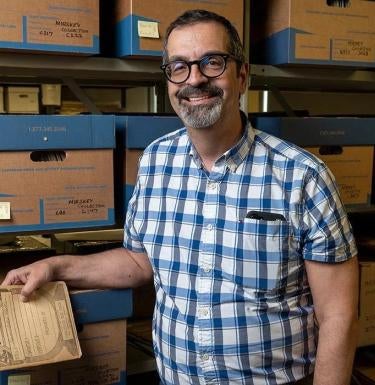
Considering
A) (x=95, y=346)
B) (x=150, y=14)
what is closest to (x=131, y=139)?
Result: (x=150, y=14)

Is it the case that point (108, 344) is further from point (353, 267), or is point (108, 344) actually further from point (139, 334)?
point (353, 267)

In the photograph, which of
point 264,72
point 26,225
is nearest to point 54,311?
point 26,225

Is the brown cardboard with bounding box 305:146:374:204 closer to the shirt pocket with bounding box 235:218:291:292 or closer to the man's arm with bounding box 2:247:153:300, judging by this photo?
the shirt pocket with bounding box 235:218:291:292

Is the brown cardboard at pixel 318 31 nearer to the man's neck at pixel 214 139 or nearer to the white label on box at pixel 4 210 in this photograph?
the man's neck at pixel 214 139

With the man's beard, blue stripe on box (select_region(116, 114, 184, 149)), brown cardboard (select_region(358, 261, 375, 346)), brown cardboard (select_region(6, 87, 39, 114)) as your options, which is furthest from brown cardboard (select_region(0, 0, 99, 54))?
brown cardboard (select_region(6, 87, 39, 114))

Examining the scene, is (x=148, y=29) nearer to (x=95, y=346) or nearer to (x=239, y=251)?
(x=239, y=251)

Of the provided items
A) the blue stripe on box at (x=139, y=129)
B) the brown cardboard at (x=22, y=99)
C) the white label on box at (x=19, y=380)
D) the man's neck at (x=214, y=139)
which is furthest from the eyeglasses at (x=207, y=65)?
the brown cardboard at (x=22, y=99)

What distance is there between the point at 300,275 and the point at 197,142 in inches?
14.5

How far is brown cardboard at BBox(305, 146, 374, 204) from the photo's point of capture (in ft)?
5.09

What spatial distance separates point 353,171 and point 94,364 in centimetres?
93

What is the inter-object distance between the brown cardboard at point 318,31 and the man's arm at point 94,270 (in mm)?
678

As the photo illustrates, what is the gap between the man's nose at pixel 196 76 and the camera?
1.08m

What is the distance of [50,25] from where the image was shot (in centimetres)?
118

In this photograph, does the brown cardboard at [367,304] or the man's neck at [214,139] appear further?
the brown cardboard at [367,304]
